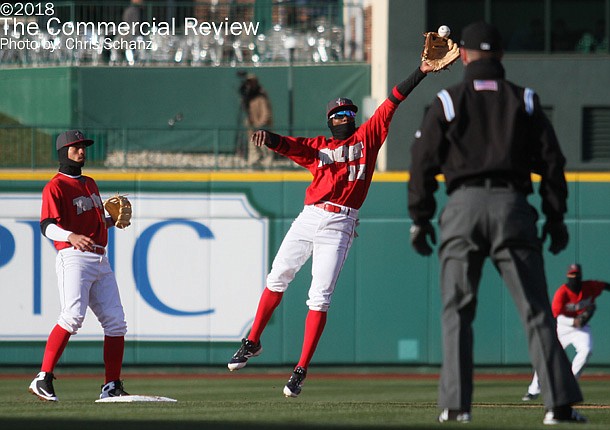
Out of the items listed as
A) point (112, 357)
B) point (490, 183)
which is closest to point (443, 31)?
point (490, 183)

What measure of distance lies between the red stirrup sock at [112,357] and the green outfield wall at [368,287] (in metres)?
8.06

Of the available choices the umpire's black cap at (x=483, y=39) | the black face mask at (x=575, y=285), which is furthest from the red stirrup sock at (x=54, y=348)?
the black face mask at (x=575, y=285)

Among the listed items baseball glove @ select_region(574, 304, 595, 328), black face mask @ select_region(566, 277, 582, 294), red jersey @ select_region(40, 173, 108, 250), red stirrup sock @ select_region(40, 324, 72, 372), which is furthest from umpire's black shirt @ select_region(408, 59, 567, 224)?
baseball glove @ select_region(574, 304, 595, 328)

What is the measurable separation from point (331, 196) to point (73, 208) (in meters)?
1.98

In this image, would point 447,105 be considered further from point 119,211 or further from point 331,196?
point 119,211

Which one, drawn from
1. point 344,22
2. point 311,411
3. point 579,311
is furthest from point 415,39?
point 311,411

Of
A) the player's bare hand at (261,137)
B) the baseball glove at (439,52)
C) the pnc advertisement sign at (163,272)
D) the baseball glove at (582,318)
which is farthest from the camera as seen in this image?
the pnc advertisement sign at (163,272)

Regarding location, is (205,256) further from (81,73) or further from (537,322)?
(537,322)

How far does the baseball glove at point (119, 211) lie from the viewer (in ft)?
31.8

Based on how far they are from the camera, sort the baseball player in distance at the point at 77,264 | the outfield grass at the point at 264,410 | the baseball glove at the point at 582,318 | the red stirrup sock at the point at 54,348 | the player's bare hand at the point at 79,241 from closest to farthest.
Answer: the outfield grass at the point at 264,410, the player's bare hand at the point at 79,241, the baseball player in distance at the point at 77,264, the red stirrup sock at the point at 54,348, the baseball glove at the point at 582,318

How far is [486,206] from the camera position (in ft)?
19.0

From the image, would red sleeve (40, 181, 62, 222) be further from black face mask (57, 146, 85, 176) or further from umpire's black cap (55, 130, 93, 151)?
umpire's black cap (55, 130, 93, 151)

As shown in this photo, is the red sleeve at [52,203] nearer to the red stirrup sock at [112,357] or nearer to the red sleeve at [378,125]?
the red stirrup sock at [112,357]

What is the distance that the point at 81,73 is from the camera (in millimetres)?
22297
